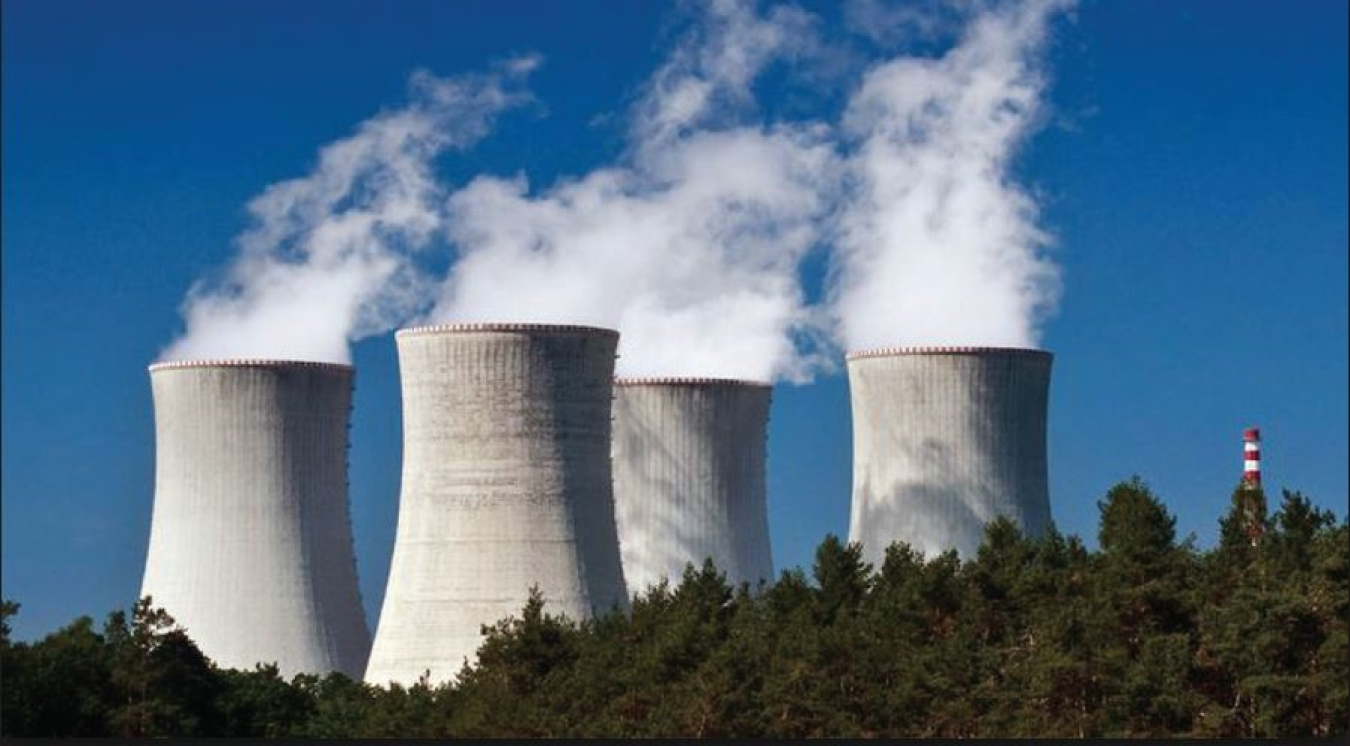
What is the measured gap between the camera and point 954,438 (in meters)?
30.9

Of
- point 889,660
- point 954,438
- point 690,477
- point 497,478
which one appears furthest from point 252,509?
point 889,660

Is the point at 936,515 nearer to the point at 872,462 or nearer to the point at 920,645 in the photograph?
the point at 872,462

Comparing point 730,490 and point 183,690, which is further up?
point 730,490

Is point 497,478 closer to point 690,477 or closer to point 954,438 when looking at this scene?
point 954,438

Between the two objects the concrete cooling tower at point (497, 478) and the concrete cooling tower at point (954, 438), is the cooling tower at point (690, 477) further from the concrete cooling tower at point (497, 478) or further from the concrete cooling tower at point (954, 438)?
the concrete cooling tower at point (497, 478)

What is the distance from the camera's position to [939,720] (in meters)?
22.0

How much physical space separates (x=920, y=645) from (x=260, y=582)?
955 centimetres

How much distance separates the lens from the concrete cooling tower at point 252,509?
30.2 m

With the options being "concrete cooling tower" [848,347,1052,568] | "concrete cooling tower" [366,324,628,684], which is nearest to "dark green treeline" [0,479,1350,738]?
"concrete cooling tower" [366,324,628,684]

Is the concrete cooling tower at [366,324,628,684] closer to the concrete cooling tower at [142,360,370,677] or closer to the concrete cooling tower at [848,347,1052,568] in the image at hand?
the concrete cooling tower at [142,360,370,677]

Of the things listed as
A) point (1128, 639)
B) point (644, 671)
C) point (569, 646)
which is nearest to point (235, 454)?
point (569, 646)

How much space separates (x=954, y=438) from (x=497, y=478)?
232 inches

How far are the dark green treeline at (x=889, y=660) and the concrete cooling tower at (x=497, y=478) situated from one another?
1.92ft

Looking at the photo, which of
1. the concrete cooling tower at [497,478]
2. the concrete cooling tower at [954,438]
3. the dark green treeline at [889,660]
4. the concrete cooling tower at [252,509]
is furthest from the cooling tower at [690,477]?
Result: the concrete cooling tower at [497,478]
